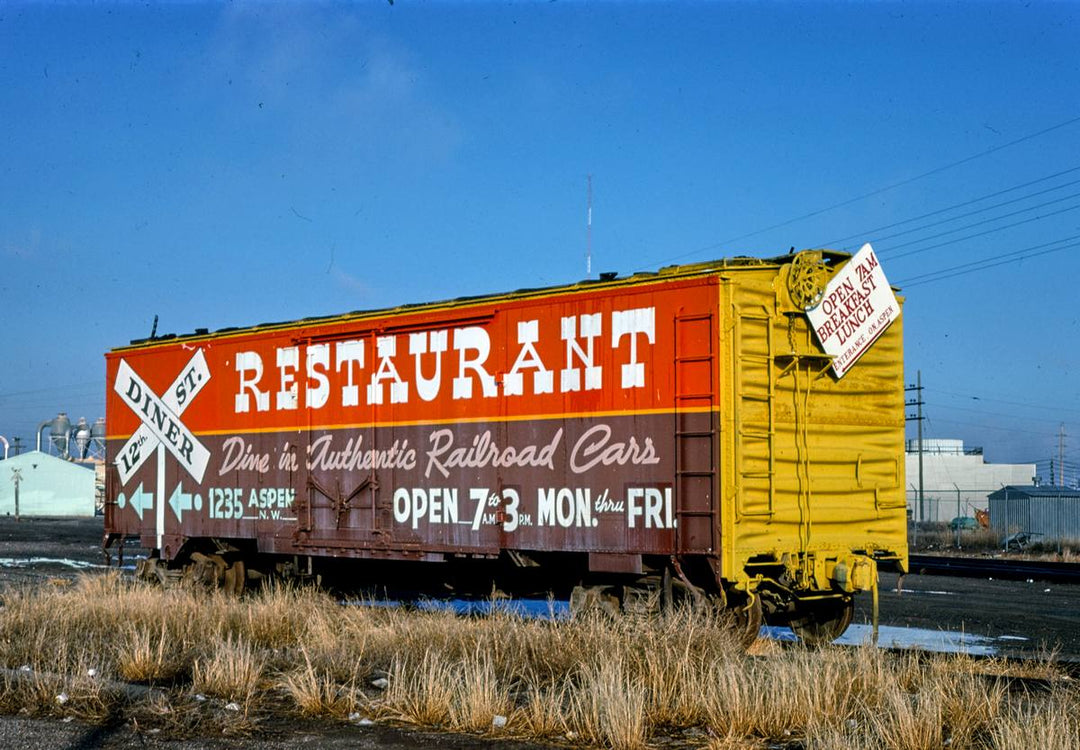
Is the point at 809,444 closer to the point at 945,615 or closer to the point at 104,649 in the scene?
the point at 945,615

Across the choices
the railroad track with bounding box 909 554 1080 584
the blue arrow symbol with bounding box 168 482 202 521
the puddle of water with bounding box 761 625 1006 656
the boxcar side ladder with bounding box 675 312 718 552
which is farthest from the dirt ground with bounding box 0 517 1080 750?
the boxcar side ladder with bounding box 675 312 718 552

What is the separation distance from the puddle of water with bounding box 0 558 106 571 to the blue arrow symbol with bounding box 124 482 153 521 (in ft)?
23.5

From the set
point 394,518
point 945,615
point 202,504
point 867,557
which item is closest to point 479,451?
point 394,518

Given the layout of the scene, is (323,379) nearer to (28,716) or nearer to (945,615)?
(28,716)

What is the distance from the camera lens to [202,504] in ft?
59.0

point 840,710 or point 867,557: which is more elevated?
point 867,557

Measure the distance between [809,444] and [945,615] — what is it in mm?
Result: 5309

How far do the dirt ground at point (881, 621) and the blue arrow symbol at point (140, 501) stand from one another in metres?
2.76

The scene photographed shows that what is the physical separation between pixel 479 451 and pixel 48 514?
74284mm

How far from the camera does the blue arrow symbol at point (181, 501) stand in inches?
712

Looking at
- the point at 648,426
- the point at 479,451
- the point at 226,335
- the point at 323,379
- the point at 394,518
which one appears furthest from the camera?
the point at 226,335

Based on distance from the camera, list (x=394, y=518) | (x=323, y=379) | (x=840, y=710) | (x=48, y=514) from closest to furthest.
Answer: (x=840, y=710), (x=394, y=518), (x=323, y=379), (x=48, y=514)

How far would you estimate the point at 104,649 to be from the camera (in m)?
11.7

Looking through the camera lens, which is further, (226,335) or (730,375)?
(226,335)
